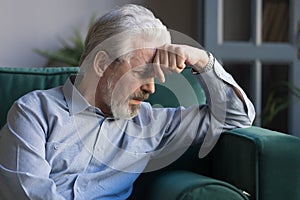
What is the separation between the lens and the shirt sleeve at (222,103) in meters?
1.67

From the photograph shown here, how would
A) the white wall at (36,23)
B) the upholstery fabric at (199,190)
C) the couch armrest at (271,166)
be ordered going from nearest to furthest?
the upholstery fabric at (199,190)
the couch armrest at (271,166)
the white wall at (36,23)

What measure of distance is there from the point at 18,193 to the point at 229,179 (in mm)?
635

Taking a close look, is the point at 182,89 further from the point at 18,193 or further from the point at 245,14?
the point at 245,14

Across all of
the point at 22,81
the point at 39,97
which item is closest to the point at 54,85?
the point at 22,81

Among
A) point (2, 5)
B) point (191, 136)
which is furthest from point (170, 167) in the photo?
point (2, 5)

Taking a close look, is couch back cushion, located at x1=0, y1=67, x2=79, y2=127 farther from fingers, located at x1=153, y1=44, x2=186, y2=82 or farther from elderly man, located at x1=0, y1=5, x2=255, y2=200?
fingers, located at x1=153, y1=44, x2=186, y2=82

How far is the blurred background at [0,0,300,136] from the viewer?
312 cm

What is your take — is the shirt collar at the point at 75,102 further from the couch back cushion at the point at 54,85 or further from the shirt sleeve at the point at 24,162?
the couch back cushion at the point at 54,85

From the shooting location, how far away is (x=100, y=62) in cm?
156

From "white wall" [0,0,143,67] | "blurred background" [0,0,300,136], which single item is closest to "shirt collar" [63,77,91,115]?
"blurred background" [0,0,300,136]

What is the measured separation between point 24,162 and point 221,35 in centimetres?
197

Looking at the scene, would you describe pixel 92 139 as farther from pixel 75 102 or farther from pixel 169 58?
pixel 169 58

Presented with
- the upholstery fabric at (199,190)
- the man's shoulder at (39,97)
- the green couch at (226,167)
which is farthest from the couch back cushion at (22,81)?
the upholstery fabric at (199,190)

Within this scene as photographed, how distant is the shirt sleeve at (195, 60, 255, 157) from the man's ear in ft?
1.00
